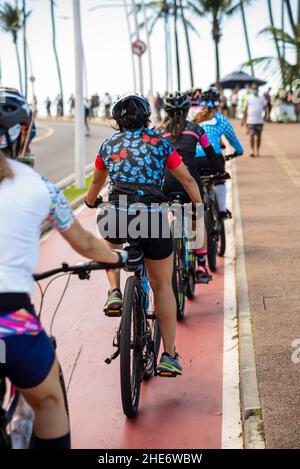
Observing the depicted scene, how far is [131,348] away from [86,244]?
173cm

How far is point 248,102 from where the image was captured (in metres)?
21.3

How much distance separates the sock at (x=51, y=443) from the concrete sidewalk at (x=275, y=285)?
162 centimetres

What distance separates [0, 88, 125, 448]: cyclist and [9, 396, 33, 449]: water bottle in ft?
0.17

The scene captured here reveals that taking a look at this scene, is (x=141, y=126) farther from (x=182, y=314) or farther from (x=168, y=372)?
(x=182, y=314)

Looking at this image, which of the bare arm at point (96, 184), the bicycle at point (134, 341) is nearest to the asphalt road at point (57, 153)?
the bare arm at point (96, 184)

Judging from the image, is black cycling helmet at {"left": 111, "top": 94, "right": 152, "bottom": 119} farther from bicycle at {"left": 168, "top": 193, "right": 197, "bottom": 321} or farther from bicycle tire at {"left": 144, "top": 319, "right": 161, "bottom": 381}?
bicycle at {"left": 168, "top": 193, "right": 197, "bottom": 321}

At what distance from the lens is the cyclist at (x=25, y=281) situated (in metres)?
2.91

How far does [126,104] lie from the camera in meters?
5.13

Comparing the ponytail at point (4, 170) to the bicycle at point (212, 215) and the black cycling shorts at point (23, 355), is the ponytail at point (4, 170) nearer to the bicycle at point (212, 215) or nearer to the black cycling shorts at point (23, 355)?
the black cycling shorts at point (23, 355)

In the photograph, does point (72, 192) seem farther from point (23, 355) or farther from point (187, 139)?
point (23, 355)
